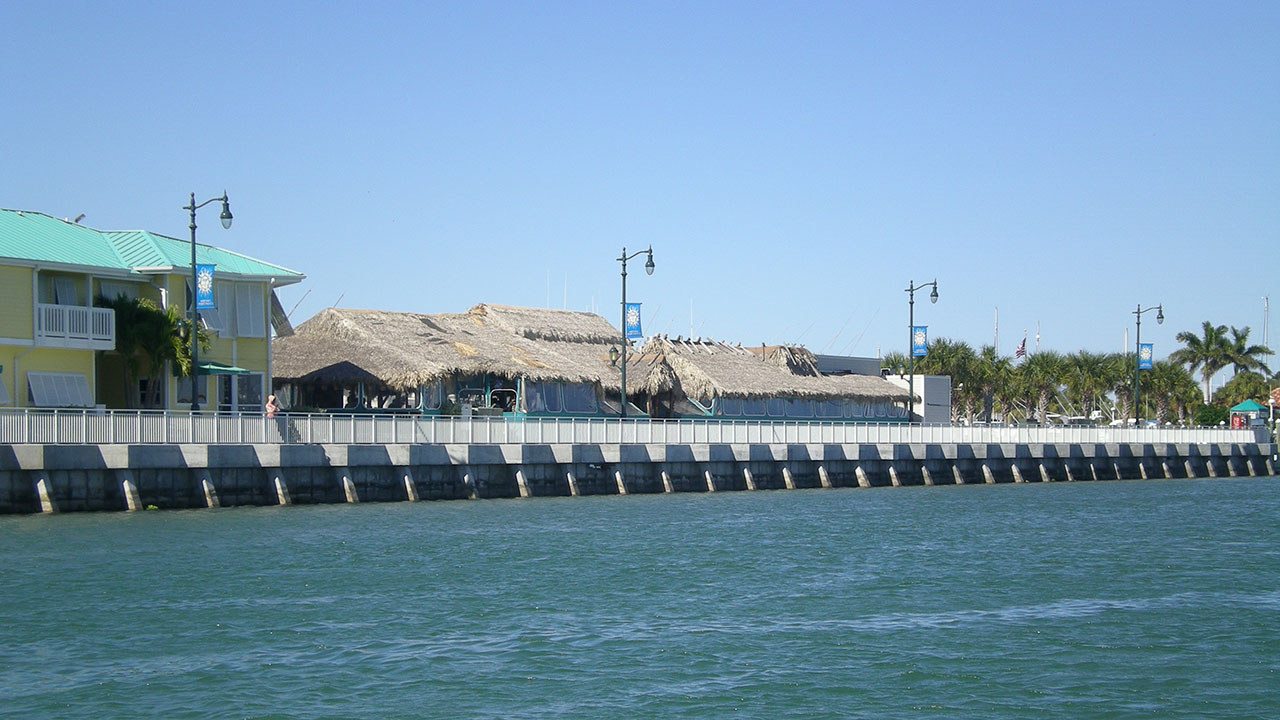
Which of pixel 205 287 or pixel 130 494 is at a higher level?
pixel 205 287

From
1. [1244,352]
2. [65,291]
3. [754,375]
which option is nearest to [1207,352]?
[1244,352]

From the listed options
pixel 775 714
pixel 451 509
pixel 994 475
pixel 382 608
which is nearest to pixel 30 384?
pixel 451 509

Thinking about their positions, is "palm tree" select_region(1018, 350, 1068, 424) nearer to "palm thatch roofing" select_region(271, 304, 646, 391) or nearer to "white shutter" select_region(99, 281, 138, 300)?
"palm thatch roofing" select_region(271, 304, 646, 391)

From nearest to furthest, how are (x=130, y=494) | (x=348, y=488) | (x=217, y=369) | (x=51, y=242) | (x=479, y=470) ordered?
1. (x=130, y=494)
2. (x=348, y=488)
3. (x=51, y=242)
4. (x=479, y=470)
5. (x=217, y=369)

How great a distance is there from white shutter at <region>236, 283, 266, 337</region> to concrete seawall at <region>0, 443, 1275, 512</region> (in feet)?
29.8

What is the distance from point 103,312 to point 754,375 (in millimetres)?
32361

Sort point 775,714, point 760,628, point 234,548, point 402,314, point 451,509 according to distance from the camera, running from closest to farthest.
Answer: point 775,714 → point 760,628 → point 234,548 → point 451,509 → point 402,314

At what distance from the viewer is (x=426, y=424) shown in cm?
3991

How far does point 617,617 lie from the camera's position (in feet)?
77.8

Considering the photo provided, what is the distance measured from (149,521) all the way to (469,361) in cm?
2186

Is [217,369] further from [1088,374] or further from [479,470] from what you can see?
[1088,374]

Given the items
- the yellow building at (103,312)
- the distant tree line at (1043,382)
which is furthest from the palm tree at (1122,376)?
the yellow building at (103,312)

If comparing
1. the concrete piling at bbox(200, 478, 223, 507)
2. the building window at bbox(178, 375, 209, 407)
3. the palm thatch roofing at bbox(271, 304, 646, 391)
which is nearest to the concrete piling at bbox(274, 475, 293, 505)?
the concrete piling at bbox(200, 478, 223, 507)

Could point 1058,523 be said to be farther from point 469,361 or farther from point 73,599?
point 73,599
